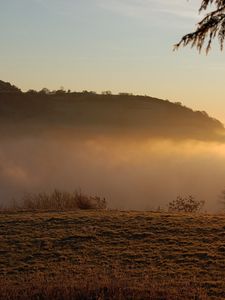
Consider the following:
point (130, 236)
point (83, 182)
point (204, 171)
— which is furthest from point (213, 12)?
point (204, 171)

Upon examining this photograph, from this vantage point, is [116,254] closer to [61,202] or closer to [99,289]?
[99,289]

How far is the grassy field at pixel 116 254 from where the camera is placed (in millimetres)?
10109

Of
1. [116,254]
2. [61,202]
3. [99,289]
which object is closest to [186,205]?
[61,202]

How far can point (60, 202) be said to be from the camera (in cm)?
Answer: 2259

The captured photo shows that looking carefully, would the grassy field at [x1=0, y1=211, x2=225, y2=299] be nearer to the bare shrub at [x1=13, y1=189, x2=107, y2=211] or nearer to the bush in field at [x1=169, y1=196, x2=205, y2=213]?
the bare shrub at [x1=13, y1=189, x2=107, y2=211]

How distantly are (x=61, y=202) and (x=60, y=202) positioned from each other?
0.05 m

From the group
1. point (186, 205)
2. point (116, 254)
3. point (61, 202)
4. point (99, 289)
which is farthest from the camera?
point (186, 205)

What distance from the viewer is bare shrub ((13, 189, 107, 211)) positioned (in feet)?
71.7

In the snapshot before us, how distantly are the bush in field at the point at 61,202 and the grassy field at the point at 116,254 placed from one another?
3.65 metres

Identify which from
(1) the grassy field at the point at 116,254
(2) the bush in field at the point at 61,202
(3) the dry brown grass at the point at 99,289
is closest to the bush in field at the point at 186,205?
(2) the bush in field at the point at 61,202

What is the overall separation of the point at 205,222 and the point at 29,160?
587 feet

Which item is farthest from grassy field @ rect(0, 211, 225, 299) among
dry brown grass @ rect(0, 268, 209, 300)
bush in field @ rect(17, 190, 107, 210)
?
bush in field @ rect(17, 190, 107, 210)

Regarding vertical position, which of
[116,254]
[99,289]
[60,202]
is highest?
[60,202]

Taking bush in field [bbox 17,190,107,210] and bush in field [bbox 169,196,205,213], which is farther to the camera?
bush in field [bbox 169,196,205,213]
